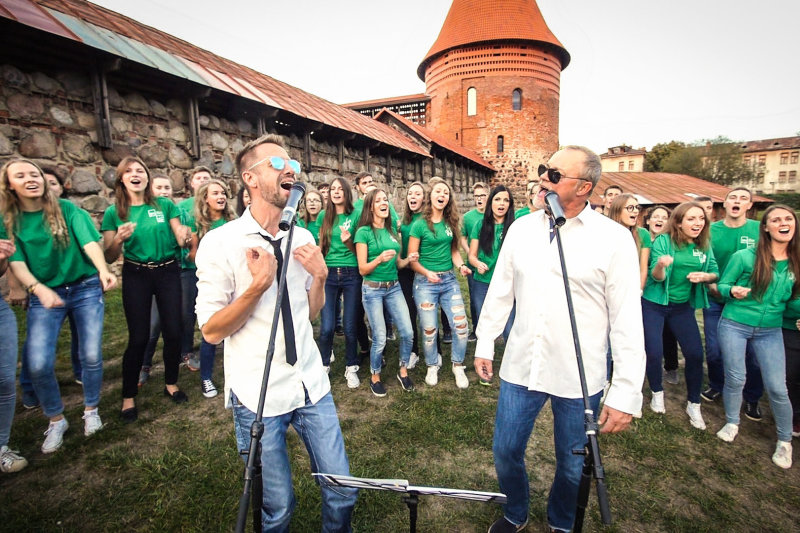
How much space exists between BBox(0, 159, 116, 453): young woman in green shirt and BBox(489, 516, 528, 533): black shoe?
11.4 ft

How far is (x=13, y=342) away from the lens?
2.89 meters

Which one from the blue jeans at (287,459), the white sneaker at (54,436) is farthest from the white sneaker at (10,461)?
the blue jeans at (287,459)

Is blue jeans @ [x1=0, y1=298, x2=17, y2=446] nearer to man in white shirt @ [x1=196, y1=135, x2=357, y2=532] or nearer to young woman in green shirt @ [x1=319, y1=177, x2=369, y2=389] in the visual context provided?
man in white shirt @ [x1=196, y1=135, x2=357, y2=532]

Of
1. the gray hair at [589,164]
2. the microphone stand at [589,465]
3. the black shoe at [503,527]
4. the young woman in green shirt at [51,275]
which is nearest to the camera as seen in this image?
the microphone stand at [589,465]

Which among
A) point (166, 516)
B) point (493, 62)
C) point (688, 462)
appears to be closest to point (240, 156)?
point (166, 516)

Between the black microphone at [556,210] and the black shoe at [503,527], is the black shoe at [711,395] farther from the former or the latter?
the black microphone at [556,210]

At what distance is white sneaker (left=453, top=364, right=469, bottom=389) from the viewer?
14.6ft

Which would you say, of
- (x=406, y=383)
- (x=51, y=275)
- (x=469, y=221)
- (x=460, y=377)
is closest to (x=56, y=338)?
(x=51, y=275)

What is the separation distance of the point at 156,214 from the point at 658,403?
561cm

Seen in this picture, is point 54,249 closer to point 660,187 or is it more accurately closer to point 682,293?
point 682,293

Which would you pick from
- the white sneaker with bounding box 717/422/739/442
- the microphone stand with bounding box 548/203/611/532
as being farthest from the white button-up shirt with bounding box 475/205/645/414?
the white sneaker with bounding box 717/422/739/442

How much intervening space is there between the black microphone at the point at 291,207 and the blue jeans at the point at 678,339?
3.94 m

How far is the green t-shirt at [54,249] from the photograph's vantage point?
118 inches

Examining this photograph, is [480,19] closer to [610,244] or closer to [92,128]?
[92,128]
